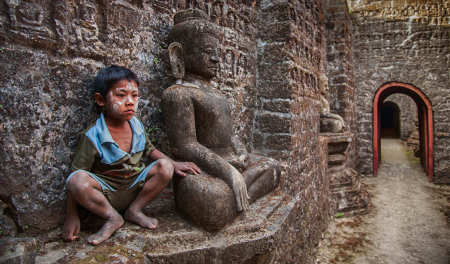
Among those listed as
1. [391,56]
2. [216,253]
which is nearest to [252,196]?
[216,253]

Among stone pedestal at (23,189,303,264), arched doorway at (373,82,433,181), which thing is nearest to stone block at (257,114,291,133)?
stone pedestal at (23,189,303,264)

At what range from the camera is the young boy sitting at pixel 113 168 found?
130 centimetres

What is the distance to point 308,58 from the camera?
11.2 feet

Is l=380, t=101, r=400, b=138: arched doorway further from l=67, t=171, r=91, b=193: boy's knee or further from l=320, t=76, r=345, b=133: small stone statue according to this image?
l=67, t=171, r=91, b=193: boy's knee

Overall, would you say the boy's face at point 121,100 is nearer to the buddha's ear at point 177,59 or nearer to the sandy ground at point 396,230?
the buddha's ear at point 177,59

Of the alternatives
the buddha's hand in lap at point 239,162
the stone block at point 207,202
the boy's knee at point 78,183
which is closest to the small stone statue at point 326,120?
the buddha's hand in lap at point 239,162

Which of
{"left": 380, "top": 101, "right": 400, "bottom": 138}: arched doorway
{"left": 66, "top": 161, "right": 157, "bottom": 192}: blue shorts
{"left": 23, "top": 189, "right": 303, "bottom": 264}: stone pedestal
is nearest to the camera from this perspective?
{"left": 23, "top": 189, "right": 303, "bottom": 264}: stone pedestal

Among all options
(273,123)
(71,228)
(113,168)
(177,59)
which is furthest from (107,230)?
(273,123)

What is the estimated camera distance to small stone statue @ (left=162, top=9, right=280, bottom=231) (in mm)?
1518

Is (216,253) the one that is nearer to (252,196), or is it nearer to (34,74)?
(252,196)

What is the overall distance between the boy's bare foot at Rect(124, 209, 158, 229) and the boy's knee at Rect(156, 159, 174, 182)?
238 mm

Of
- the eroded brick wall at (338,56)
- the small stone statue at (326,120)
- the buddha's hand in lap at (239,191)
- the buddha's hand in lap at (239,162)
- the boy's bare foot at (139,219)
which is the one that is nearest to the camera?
the boy's bare foot at (139,219)

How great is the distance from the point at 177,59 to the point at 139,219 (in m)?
1.01

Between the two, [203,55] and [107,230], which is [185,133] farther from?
[107,230]
